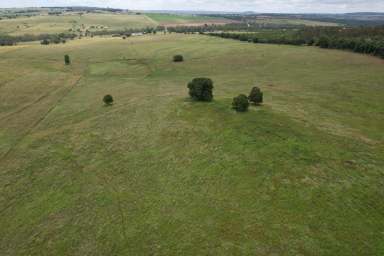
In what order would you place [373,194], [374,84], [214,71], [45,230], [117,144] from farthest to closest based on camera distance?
[214,71] → [374,84] → [117,144] → [373,194] → [45,230]

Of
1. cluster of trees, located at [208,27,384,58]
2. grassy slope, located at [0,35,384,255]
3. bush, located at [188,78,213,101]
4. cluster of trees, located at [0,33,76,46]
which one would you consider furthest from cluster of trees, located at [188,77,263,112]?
cluster of trees, located at [0,33,76,46]

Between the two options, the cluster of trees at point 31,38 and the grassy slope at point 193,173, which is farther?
the cluster of trees at point 31,38

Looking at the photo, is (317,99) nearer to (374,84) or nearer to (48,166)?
(374,84)

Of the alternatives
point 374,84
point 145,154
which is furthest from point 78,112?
point 374,84

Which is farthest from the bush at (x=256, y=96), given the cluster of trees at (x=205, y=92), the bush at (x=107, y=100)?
the bush at (x=107, y=100)

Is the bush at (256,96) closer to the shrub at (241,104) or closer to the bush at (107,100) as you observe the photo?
the shrub at (241,104)

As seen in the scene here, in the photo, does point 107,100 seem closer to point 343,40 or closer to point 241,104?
point 241,104

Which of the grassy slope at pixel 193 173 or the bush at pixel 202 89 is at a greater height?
the bush at pixel 202 89
